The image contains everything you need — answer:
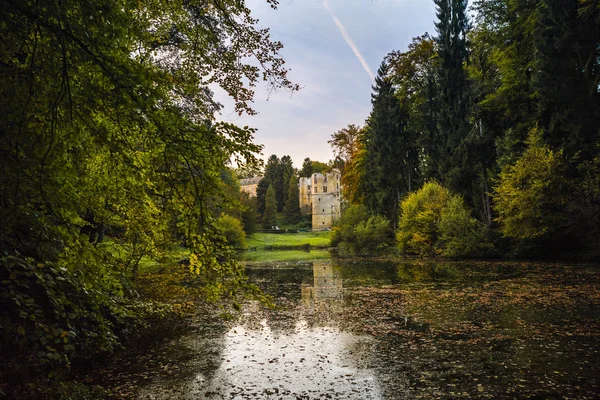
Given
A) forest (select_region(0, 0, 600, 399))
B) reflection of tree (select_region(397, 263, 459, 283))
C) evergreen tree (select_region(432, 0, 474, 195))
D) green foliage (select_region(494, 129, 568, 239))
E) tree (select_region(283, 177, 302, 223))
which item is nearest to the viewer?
forest (select_region(0, 0, 600, 399))

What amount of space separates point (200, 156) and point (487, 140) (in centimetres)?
3137

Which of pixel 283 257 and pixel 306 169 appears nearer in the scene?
pixel 283 257

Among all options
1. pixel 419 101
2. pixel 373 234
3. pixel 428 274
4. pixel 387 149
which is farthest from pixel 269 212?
pixel 428 274

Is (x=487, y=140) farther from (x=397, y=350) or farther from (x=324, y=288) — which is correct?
(x=397, y=350)

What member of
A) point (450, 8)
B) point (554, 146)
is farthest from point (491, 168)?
point (450, 8)

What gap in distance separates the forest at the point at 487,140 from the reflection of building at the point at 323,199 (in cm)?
4177

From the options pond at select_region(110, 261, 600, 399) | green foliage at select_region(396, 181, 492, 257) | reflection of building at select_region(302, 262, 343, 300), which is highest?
green foliage at select_region(396, 181, 492, 257)

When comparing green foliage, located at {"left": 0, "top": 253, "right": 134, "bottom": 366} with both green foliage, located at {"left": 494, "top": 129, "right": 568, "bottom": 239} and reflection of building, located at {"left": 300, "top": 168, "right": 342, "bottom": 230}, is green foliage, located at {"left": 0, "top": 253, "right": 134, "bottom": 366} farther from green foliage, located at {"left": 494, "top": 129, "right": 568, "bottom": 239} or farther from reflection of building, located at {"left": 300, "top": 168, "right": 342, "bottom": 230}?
reflection of building, located at {"left": 300, "top": 168, "right": 342, "bottom": 230}

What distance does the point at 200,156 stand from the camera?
3.40m

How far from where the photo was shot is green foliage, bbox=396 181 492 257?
26797 millimetres

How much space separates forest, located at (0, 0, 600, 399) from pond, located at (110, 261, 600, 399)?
4.08ft

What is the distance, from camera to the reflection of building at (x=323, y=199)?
3585 inches

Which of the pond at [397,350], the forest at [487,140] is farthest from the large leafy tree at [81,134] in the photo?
the forest at [487,140]

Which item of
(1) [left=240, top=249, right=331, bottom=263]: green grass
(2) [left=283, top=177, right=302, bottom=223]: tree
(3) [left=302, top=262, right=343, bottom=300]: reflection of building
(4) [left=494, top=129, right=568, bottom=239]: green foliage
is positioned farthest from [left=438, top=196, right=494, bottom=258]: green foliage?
(2) [left=283, top=177, right=302, bottom=223]: tree
